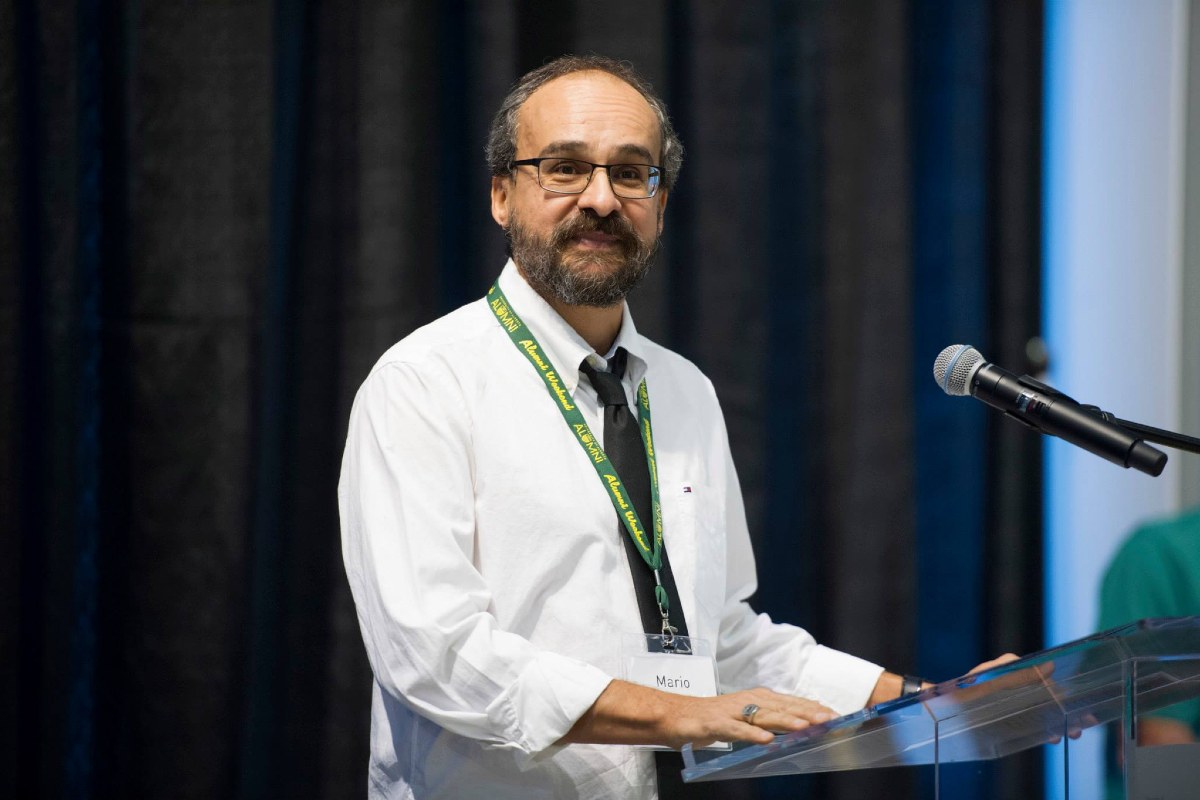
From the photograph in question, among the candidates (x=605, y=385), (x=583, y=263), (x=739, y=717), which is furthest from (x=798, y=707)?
(x=583, y=263)

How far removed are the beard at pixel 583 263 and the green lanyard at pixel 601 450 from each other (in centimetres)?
7

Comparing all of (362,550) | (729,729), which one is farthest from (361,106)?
(729,729)

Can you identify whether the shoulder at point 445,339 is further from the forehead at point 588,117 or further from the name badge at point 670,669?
the name badge at point 670,669

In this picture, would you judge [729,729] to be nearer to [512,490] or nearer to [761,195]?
[512,490]

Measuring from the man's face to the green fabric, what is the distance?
3.29ft

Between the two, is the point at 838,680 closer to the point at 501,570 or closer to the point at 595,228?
the point at 501,570

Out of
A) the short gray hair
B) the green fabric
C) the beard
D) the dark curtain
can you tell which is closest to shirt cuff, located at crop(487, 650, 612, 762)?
the beard

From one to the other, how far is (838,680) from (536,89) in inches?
39.0

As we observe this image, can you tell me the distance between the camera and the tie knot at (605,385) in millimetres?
1827

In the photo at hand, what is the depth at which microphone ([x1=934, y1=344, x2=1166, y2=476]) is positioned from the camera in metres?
1.17

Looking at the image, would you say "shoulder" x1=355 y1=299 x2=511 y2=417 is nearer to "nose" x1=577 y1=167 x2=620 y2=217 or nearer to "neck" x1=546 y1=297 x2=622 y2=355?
"neck" x1=546 y1=297 x2=622 y2=355

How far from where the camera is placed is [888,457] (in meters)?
2.74

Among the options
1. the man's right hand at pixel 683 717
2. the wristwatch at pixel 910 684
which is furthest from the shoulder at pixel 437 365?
the wristwatch at pixel 910 684

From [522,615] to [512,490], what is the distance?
17cm
